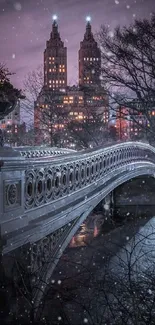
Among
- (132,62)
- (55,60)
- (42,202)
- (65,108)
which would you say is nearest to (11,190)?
(42,202)

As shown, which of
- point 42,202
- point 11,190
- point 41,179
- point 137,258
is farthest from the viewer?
point 42,202

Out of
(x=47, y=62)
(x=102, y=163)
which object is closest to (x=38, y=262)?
(x=102, y=163)

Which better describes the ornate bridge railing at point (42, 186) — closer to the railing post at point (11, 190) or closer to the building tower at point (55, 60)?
the railing post at point (11, 190)

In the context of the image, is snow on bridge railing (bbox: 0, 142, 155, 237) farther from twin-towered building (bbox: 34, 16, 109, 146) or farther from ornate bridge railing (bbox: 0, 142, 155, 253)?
twin-towered building (bbox: 34, 16, 109, 146)

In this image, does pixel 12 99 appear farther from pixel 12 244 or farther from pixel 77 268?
pixel 77 268

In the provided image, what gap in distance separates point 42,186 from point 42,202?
12.2 inches

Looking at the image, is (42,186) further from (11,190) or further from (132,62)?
(132,62)

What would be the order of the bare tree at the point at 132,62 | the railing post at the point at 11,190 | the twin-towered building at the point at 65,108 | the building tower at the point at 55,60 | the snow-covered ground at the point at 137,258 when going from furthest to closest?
the building tower at the point at 55,60
the twin-towered building at the point at 65,108
the bare tree at the point at 132,62
the snow-covered ground at the point at 137,258
the railing post at the point at 11,190

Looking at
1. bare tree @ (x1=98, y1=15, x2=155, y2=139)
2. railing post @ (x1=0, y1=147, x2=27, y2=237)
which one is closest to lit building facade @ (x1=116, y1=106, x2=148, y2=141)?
bare tree @ (x1=98, y1=15, x2=155, y2=139)

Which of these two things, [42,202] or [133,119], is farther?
[133,119]

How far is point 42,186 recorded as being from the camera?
302 inches

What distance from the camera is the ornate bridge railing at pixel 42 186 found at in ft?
20.1

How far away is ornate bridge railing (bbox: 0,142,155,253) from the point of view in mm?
6133

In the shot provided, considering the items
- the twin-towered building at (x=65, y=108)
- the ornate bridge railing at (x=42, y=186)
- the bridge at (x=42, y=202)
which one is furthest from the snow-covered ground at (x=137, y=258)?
the twin-towered building at (x=65, y=108)
